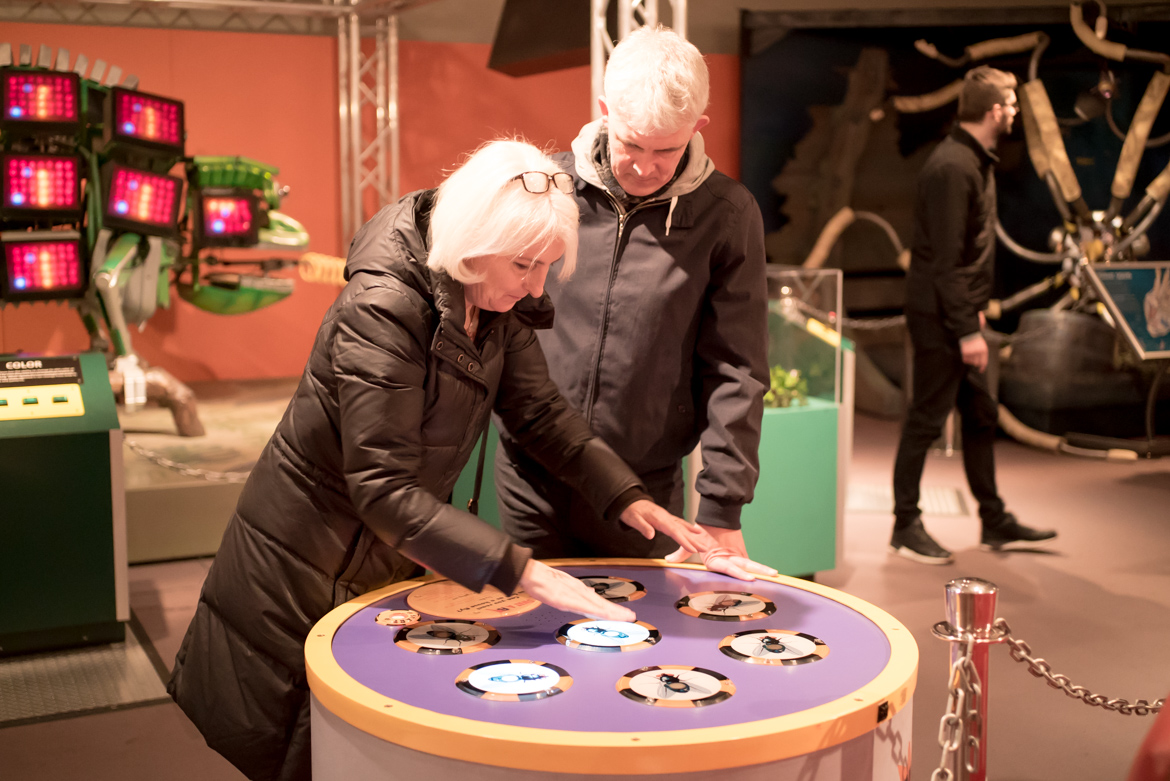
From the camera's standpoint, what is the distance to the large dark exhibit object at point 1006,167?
22.6 ft

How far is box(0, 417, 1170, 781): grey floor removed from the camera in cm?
282

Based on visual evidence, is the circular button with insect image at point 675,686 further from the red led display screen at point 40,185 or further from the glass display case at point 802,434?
the red led display screen at point 40,185

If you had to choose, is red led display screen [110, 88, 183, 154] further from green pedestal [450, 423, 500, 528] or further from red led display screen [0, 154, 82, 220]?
green pedestal [450, 423, 500, 528]

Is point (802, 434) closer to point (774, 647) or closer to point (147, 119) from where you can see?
point (774, 647)

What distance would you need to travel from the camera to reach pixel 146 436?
5.48 m

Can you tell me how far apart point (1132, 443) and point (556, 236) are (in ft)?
19.5

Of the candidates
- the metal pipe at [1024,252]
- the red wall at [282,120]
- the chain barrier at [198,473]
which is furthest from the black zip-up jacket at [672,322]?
the metal pipe at [1024,252]

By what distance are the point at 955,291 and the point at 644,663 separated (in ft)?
10.1

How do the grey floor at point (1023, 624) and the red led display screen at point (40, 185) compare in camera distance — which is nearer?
the grey floor at point (1023, 624)

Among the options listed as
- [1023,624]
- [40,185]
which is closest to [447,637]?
[1023,624]

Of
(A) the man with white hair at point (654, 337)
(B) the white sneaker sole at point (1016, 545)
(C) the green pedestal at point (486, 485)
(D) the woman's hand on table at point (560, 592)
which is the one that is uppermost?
(A) the man with white hair at point (654, 337)

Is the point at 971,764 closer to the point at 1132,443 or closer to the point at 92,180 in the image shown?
the point at 92,180

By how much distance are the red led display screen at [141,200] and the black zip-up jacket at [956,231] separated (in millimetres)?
3444

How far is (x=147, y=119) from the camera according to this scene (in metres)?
5.21
